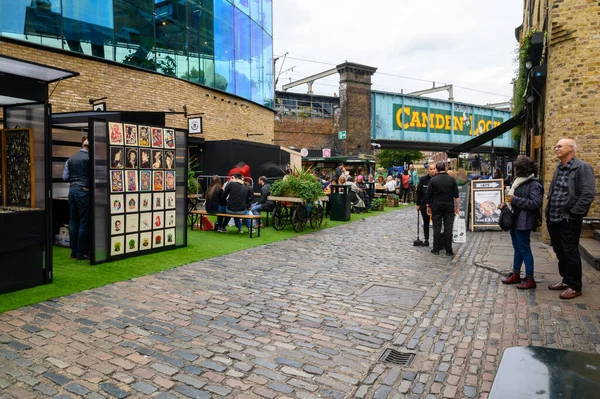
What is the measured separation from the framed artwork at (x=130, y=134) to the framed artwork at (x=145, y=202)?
0.96 metres

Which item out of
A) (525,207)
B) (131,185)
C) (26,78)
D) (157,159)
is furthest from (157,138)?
(525,207)

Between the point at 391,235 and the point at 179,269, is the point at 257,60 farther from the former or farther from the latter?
the point at 179,269

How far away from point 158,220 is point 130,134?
1708mm

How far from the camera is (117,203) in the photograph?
7340 mm

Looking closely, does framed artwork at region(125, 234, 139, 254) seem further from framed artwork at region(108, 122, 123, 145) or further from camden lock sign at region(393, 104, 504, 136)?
camden lock sign at region(393, 104, 504, 136)

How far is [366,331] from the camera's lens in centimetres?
440

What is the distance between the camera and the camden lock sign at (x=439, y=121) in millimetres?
30750

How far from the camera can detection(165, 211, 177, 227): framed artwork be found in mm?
8391

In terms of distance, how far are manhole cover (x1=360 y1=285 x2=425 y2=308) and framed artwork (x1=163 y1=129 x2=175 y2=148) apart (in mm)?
4748

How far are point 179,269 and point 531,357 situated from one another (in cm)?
604

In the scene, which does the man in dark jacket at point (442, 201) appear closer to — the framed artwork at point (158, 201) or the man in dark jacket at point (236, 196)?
the man in dark jacket at point (236, 196)

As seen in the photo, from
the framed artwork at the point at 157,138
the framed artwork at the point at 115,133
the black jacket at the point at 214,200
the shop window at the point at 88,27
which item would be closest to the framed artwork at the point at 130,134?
the framed artwork at the point at 115,133

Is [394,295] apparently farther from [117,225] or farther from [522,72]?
[522,72]

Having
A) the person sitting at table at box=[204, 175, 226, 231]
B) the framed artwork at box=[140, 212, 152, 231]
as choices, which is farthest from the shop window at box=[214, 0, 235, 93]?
the framed artwork at box=[140, 212, 152, 231]
